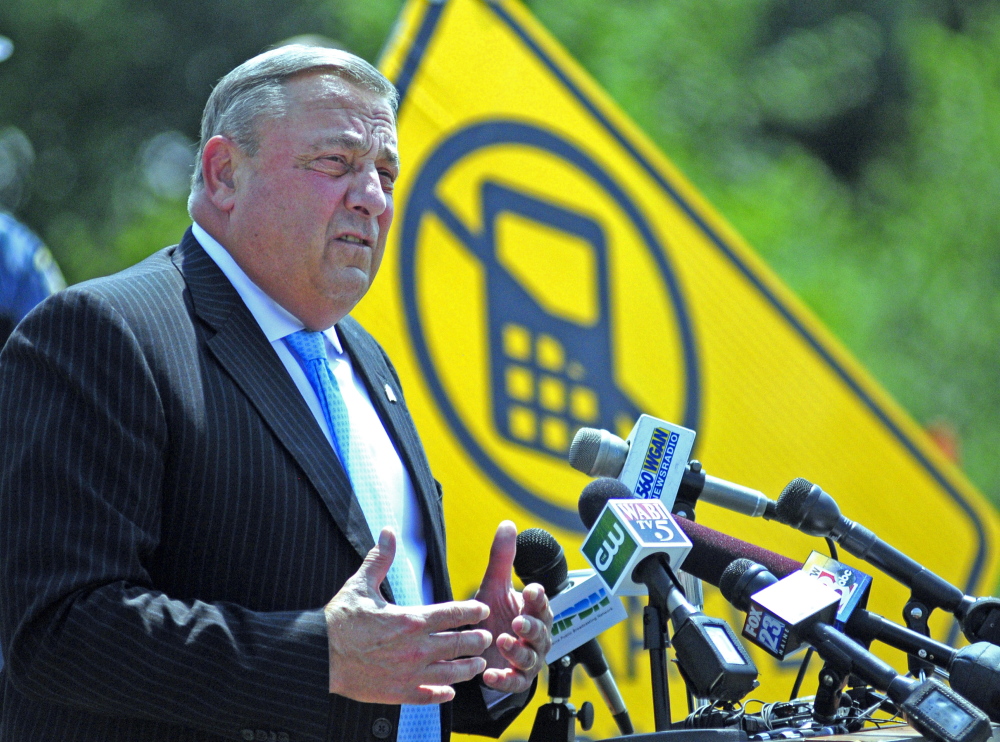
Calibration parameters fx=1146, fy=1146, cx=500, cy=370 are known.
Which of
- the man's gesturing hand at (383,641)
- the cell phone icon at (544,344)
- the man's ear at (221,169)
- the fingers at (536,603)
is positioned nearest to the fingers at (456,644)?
the man's gesturing hand at (383,641)

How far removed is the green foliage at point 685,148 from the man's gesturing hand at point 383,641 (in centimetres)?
706

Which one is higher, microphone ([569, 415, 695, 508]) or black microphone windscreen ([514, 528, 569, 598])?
microphone ([569, 415, 695, 508])

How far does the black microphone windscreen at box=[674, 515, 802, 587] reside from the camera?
186 centimetres

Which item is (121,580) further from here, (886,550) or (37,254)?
(37,254)

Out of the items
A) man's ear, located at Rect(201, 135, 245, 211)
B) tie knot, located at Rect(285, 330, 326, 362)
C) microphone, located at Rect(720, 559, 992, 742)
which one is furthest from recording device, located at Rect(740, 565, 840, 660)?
man's ear, located at Rect(201, 135, 245, 211)

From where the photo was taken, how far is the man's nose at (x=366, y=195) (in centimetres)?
204

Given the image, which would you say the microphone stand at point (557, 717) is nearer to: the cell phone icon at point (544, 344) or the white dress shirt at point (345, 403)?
the white dress shirt at point (345, 403)

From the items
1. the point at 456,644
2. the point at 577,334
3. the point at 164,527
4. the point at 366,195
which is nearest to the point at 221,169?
the point at 366,195

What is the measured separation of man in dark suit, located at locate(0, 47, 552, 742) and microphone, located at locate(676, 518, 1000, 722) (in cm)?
28

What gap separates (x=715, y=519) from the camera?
425cm

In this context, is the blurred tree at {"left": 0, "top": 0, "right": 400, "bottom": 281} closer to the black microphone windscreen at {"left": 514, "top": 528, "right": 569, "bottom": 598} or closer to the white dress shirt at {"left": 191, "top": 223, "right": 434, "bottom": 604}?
the white dress shirt at {"left": 191, "top": 223, "right": 434, "bottom": 604}

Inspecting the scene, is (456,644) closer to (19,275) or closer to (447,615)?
(447,615)

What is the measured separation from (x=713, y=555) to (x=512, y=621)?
349 mm

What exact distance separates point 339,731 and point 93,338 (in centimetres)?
69
